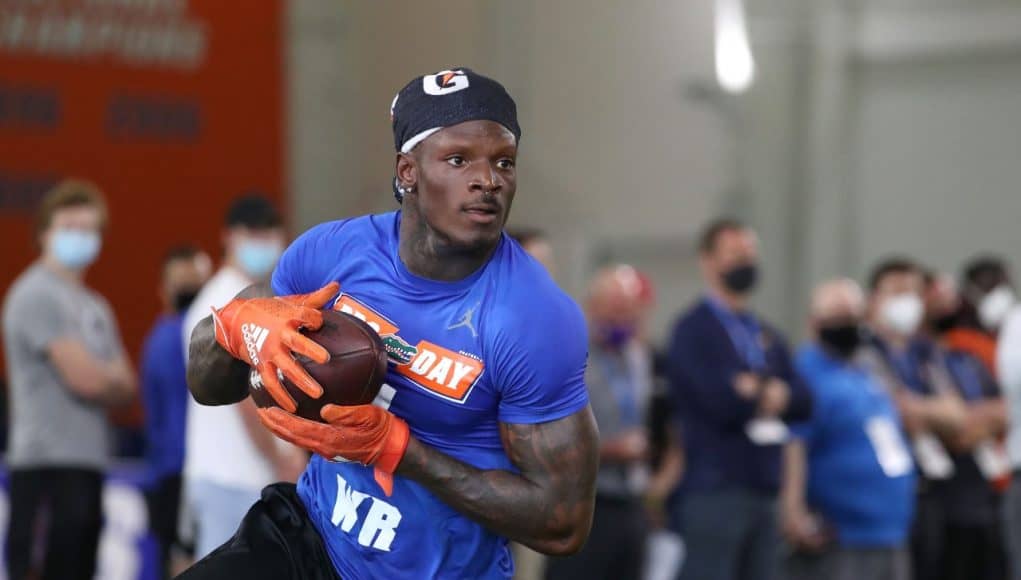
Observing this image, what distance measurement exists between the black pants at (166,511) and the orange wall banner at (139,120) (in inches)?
131

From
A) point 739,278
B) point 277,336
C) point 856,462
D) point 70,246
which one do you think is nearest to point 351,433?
point 277,336

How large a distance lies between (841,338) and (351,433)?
4879 mm

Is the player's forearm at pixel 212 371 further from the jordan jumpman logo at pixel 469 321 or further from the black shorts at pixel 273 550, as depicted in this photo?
the jordan jumpman logo at pixel 469 321

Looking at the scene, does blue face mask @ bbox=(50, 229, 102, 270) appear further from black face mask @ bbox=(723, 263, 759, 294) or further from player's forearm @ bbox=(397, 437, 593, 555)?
player's forearm @ bbox=(397, 437, 593, 555)

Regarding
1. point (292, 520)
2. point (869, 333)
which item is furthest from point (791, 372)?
point (292, 520)

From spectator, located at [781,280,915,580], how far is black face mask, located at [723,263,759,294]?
57 centimetres

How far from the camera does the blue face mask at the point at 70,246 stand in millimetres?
6395

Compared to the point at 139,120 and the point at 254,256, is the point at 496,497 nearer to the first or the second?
the point at 254,256

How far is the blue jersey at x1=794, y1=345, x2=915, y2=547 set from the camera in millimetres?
7551

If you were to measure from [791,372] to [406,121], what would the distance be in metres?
4.12

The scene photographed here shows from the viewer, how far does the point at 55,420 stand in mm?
6227

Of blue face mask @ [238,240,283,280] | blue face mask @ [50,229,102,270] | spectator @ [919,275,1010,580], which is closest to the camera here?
blue face mask @ [238,240,283,280]

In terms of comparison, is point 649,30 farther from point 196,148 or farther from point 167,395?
point 167,395

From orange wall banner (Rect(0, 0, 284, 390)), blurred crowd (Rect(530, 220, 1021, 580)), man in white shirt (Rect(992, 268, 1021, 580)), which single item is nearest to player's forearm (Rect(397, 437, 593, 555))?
blurred crowd (Rect(530, 220, 1021, 580))
